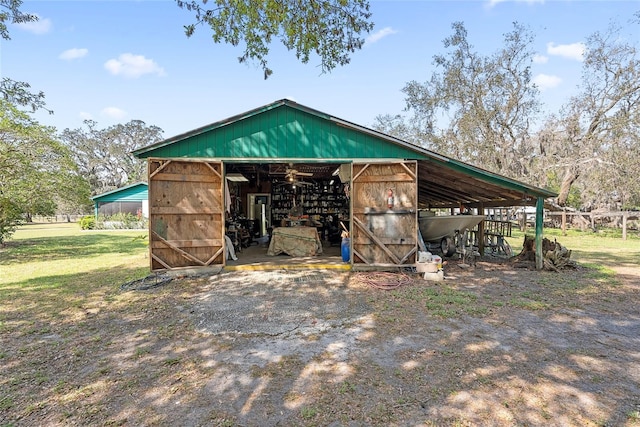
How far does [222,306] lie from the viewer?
5074 millimetres

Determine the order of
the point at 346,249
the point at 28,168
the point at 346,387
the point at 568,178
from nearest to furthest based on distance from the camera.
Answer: the point at 346,387 < the point at 346,249 < the point at 28,168 < the point at 568,178

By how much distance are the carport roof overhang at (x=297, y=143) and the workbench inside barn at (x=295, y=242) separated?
9.05ft

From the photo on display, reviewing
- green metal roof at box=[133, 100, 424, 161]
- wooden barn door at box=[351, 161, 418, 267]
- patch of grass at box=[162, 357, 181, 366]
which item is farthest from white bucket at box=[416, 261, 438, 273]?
patch of grass at box=[162, 357, 181, 366]

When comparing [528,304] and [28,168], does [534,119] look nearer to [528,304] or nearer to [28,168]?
[528,304]

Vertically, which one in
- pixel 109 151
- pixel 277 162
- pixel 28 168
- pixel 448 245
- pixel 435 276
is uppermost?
pixel 109 151

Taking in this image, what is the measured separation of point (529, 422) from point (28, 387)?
391cm

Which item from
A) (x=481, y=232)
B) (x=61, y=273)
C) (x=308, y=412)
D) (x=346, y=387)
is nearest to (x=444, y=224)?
(x=481, y=232)

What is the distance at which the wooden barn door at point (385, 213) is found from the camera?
7.26m

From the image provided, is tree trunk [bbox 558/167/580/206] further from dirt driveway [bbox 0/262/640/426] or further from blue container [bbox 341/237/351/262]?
blue container [bbox 341/237/351/262]

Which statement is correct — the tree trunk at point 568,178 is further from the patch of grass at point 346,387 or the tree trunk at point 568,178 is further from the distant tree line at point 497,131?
the patch of grass at point 346,387

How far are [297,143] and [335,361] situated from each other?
4.90 metres

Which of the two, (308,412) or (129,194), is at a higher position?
(129,194)

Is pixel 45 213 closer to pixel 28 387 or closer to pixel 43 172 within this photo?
pixel 43 172

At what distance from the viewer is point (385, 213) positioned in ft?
23.9
